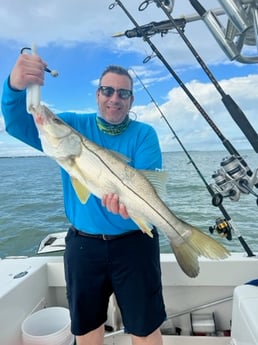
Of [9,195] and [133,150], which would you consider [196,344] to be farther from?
[9,195]

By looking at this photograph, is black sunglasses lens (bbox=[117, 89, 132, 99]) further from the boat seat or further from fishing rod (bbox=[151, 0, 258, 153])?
the boat seat

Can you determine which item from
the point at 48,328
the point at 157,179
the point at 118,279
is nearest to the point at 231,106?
the point at 157,179

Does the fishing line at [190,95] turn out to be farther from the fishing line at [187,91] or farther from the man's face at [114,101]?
the man's face at [114,101]

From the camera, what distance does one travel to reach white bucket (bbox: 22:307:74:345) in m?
1.92

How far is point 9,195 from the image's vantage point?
1109cm

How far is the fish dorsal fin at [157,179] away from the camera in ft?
4.50

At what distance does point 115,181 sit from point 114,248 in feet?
1.52

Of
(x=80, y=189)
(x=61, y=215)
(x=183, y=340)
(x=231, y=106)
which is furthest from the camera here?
(x=61, y=215)

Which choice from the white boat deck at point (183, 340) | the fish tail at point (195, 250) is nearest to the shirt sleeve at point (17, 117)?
the fish tail at point (195, 250)

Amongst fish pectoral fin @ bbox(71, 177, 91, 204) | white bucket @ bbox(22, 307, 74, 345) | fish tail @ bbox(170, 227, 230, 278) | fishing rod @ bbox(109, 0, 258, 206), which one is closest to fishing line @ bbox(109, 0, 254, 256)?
fishing rod @ bbox(109, 0, 258, 206)

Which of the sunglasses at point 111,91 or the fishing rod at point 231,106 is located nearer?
the sunglasses at point 111,91

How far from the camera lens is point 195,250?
1372 millimetres

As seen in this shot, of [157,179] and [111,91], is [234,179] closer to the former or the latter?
[157,179]

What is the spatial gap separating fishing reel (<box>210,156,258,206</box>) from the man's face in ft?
2.02
